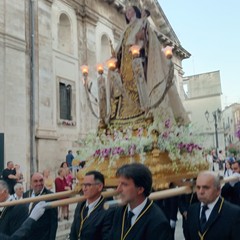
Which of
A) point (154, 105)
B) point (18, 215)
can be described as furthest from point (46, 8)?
point (18, 215)

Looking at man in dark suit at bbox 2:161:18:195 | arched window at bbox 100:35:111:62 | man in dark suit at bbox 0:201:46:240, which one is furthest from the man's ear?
arched window at bbox 100:35:111:62

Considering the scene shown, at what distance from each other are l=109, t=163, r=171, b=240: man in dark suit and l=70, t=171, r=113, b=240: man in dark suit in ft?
2.32

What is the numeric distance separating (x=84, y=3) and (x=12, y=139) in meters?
9.82

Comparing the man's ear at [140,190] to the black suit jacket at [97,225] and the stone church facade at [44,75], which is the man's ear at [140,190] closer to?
the black suit jacket at [97,225]

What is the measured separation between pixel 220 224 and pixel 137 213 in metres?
0.76

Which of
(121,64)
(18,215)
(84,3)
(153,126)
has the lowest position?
(18,215)

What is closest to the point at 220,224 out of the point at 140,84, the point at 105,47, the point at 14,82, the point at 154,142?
the point at 154,142

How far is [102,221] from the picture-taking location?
411cm

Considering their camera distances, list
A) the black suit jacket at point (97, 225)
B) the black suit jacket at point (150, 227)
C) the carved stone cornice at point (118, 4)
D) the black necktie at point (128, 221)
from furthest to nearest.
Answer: the carved stone cornice at point (118, 4)
the black suit jacket at point (97, 225)
the black necktie at point (128, 221)
the black suit jacket at point (150, 227)

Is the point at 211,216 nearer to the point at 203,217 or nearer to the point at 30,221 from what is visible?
the point at 203,217

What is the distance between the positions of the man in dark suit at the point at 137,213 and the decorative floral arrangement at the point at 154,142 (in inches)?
132

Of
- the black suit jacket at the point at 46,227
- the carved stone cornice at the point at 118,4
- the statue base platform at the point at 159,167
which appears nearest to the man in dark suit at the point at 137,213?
the black suit jacket at the point at 46,227

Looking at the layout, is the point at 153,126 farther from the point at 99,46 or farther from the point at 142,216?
the point at 99,46

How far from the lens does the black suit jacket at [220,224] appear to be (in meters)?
3.34
